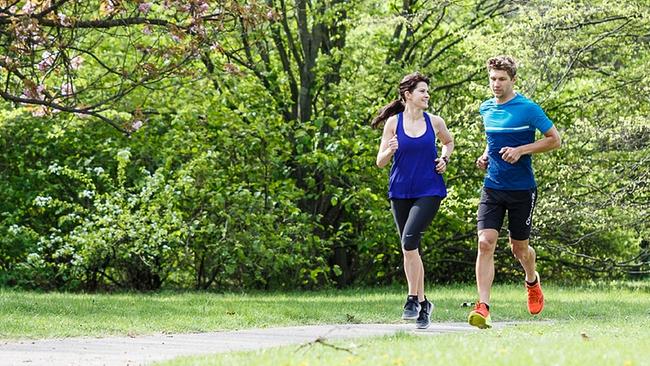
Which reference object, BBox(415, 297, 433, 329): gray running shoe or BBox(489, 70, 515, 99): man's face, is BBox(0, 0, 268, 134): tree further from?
BBox(415, 297, 433, 329): gray running shoe

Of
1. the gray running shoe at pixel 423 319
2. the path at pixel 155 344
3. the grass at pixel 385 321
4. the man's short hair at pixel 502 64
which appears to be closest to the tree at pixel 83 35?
the grass at pixel 385 321

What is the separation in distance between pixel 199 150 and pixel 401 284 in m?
4.59

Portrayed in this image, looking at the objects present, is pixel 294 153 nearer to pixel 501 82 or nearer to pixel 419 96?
pixel 419 96

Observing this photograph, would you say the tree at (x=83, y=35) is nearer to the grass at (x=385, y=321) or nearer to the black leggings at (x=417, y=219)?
the grass at (x=385, y=321)

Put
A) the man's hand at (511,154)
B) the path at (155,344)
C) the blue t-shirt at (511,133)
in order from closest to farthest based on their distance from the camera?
the path at (155,344)
the man's hand at (511,154)
the blue t-shirt at (511,133)

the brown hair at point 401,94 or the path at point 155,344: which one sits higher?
the brown hair at point 401,94

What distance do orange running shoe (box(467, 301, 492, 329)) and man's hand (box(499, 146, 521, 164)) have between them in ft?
3.91

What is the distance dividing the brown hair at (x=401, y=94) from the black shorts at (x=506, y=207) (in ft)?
3.62

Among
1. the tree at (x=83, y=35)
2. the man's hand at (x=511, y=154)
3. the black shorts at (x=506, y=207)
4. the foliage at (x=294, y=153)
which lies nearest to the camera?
the man's hand at (x=511, y=154)

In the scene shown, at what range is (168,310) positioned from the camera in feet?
38.0

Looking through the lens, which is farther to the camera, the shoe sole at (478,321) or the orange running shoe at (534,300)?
the orange running shoe at (534,300)

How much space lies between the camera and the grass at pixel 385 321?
19.7ft

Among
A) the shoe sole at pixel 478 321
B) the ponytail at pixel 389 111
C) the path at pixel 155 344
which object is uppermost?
the ponytail at pixel 389 111

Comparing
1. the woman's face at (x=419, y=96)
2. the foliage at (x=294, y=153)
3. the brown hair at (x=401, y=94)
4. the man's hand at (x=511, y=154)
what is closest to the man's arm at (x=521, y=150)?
the man's hand at (x=511, y=154)
